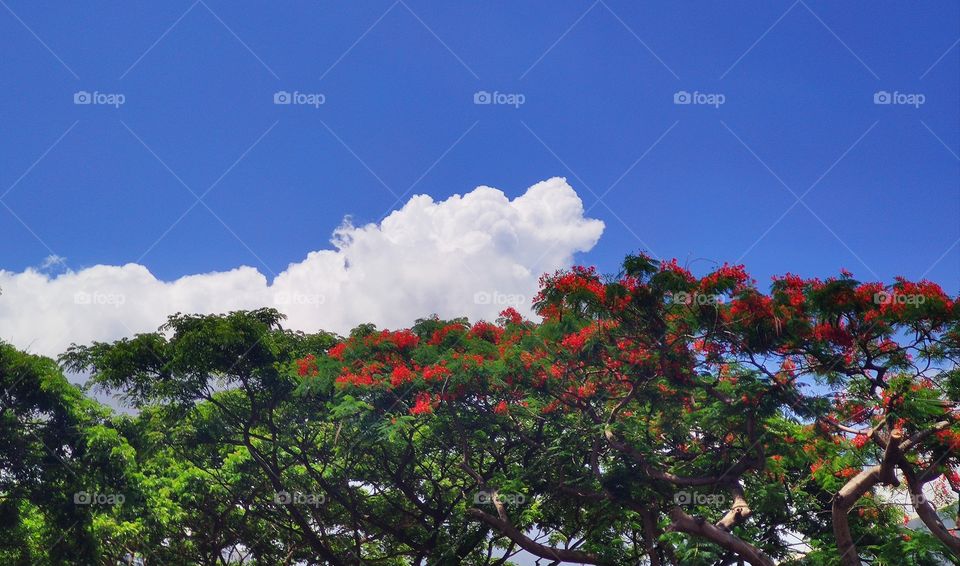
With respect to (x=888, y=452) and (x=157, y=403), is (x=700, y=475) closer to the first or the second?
(x=888, y=452)

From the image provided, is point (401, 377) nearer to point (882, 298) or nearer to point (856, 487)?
point (856, 487)

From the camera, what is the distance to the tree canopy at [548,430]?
11820 millimetres

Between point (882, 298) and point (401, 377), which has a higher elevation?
point (882, 298)

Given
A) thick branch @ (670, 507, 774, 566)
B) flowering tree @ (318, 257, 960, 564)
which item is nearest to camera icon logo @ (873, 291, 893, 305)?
flowering tree @ (318, 257, 960, 564)

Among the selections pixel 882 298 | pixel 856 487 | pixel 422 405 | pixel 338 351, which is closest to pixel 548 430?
pixel 422 405

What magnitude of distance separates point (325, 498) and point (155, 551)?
245 inches

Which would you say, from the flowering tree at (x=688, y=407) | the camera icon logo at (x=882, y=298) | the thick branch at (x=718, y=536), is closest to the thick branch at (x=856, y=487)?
the flowering tree at (x=688, y=407)

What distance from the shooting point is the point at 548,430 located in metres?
16.3

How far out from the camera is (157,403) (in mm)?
18797

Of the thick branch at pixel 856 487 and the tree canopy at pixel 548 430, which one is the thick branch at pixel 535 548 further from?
the thick branch at pixel 856 487

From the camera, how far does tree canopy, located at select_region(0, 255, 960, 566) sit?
1182 cm

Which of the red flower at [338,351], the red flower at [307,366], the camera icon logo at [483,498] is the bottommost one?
the camera icon logo at [483,498]

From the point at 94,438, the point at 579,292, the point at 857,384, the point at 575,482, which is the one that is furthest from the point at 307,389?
the point at 857,384

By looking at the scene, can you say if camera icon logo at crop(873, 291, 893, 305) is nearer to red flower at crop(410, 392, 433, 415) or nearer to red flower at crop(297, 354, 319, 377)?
red flower at crop(410, 392, 433, 415)
